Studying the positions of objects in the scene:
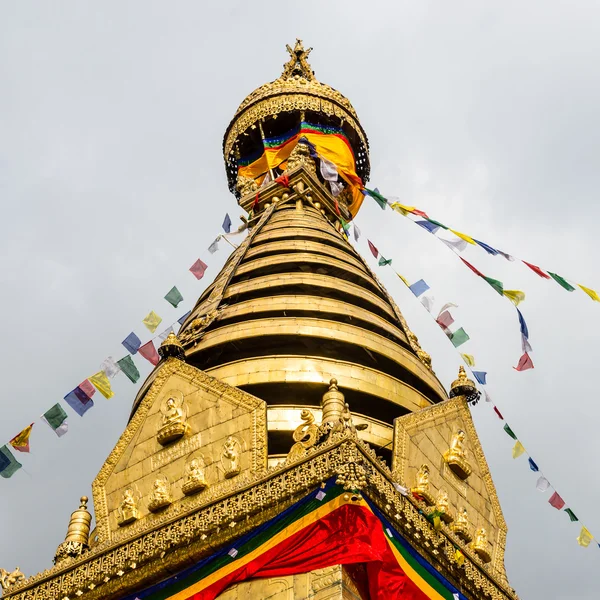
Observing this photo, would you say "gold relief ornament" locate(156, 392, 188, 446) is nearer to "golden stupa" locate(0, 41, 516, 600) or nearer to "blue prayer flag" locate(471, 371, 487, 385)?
"golden stupa" locate(0, 41, 516, 600)

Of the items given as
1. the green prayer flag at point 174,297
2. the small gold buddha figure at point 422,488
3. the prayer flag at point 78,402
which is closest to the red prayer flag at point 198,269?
the green prayer flag at point 174,297

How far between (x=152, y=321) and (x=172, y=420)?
175 inches

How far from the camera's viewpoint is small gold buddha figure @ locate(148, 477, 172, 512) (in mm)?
12109

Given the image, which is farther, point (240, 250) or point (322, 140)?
point (322, 140)

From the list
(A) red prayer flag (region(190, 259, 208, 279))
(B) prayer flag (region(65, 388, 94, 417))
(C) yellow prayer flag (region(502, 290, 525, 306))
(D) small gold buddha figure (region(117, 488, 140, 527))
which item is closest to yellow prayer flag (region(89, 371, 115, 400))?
(B) prayer flag (region(65, 388, 94, 417))

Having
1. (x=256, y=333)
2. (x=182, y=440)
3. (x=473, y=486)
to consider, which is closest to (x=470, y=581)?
(x=473, y=486)

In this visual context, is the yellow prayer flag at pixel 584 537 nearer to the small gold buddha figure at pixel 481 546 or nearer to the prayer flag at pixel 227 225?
the small gold buddha figure at pixel 481 546

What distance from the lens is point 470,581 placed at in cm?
1195

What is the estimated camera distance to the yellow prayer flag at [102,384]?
15.4m

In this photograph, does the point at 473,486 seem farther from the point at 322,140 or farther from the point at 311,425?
the point at 322,140

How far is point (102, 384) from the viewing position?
1548 cm

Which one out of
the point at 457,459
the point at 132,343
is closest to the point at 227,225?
the point at 132,343

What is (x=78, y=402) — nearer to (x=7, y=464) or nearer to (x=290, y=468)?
(x=7, y=464)

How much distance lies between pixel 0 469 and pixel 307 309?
15.5ft
